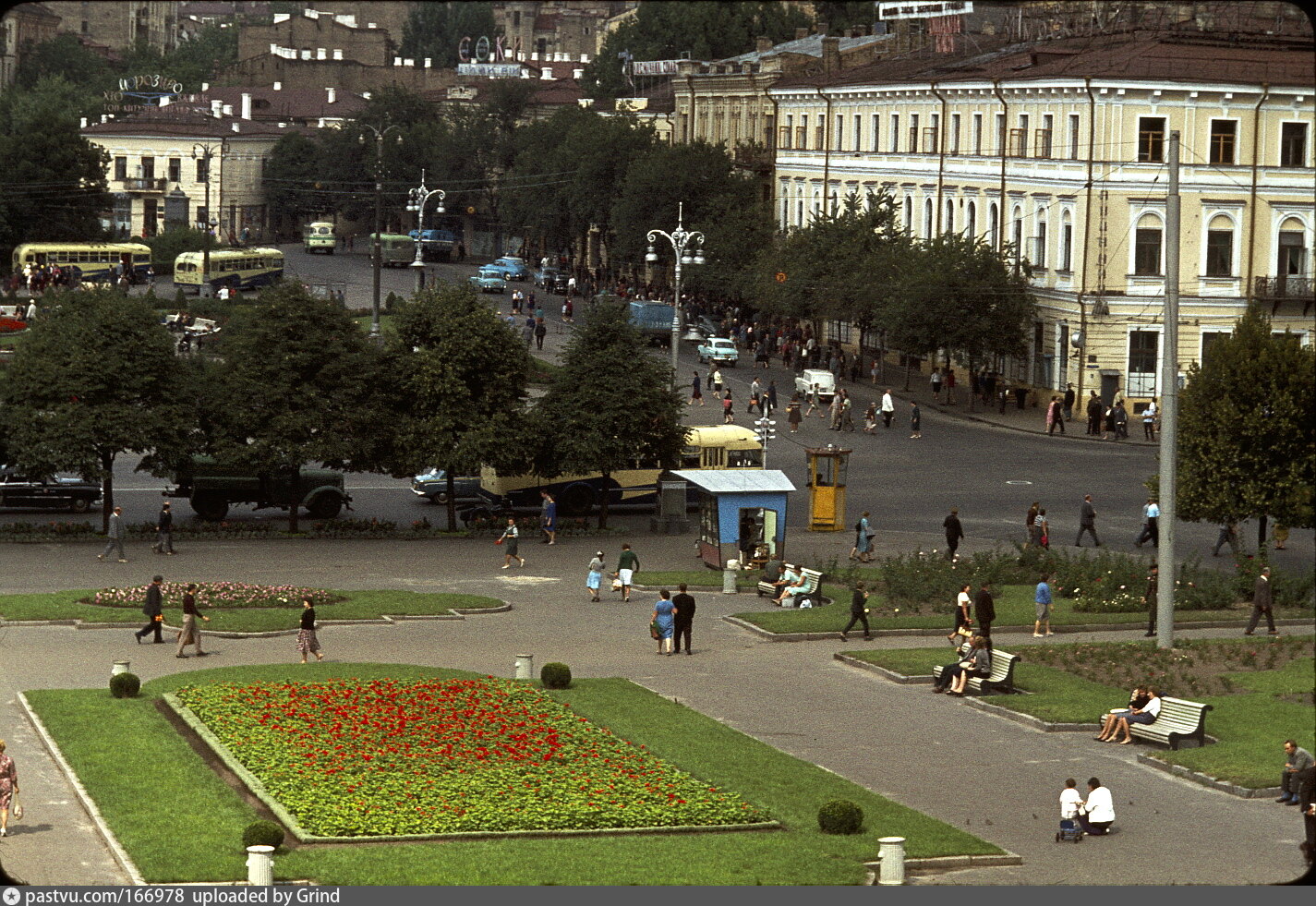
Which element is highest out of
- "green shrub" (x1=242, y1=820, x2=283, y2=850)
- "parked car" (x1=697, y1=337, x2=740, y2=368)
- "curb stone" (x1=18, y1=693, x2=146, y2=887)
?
"parked car" (x1=697, y1=337, x2=740, y2=368)

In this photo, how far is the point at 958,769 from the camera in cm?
2728

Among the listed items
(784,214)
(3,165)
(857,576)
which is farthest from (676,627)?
(3,165)

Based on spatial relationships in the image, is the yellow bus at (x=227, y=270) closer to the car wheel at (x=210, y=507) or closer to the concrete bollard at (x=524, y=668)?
the car wheel at (x=210, y=507)

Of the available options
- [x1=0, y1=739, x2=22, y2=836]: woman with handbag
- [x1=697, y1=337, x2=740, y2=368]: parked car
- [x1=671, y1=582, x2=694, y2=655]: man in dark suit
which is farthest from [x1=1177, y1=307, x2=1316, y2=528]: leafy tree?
[x1=697, y1=337, x2=740, y2=368]: parked car

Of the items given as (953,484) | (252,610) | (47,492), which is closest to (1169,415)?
(252,610)

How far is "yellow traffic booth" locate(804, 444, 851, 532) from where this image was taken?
49.2 m

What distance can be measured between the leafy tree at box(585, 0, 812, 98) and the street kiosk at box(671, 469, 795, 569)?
308ft

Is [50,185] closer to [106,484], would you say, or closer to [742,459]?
[742,459]

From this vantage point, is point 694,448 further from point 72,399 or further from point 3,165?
point 3,165

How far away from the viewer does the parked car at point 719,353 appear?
81312mm

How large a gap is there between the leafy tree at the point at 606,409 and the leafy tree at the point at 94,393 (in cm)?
859

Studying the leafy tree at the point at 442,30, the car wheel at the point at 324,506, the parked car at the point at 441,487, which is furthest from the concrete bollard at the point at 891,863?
the leafy tree at the point at 442,30

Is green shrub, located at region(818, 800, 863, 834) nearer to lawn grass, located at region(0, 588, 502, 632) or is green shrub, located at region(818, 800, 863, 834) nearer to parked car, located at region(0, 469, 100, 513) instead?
lawn grass, located at region(0, 588, 502, 632)

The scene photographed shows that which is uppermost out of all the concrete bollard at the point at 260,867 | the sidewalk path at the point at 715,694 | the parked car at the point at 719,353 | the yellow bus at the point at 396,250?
the yellow bus at the point at 396,250
